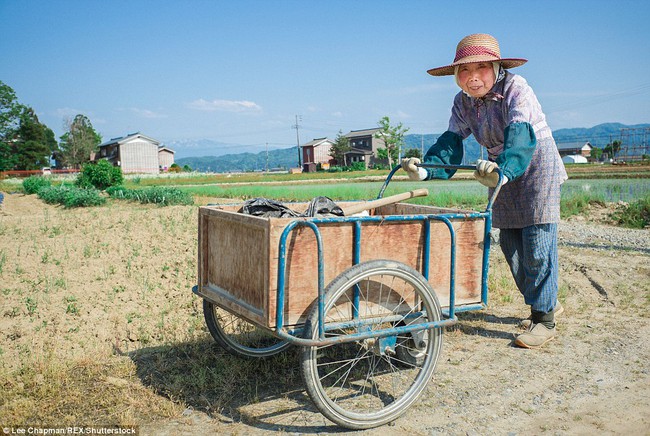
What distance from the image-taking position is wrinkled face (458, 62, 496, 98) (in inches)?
137

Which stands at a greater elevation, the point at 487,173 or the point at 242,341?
the point at 487,173

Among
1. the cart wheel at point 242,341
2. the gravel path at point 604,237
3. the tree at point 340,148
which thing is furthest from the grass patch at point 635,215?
the tree at point 340,148

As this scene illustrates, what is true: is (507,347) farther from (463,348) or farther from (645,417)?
(645,417)

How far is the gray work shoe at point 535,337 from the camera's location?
12.5 feet

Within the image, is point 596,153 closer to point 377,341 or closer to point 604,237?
point 604,237

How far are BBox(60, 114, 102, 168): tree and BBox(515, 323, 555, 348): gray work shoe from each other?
185 feet

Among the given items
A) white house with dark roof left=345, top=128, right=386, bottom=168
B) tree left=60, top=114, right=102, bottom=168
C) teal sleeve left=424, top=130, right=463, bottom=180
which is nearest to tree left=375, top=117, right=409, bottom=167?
white house with dark roof left=345, top=128, right=386, bottom=168

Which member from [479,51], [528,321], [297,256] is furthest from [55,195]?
[297,256]

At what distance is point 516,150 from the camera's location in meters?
3.13

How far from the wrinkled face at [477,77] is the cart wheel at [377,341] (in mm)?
1513

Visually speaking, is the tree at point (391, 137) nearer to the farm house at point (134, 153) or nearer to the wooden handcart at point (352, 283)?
the farm house at point (134, 153)

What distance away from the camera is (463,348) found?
385 centimetres

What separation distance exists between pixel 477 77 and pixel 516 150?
65 cm

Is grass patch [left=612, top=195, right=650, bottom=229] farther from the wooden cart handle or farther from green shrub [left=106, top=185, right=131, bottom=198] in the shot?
green shrub [left=106, top=185, right=131, bottom=198]
